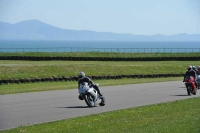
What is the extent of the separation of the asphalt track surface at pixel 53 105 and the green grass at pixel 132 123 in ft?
3.14

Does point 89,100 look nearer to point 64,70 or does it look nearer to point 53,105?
point 53,105

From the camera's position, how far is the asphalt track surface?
15797mm

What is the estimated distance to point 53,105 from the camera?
20.1m

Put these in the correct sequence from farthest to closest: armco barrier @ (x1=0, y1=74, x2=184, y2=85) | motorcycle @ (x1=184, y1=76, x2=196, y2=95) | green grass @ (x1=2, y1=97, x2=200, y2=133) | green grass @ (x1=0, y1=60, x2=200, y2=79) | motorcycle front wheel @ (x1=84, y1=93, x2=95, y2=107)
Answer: green grass @ (x1=0, y1=60, x2=200, y2=79) → armco barrier @ (x1=0, y1=74, x2=184, y2=85) → motorcycle @ (x1=184, y1=76, x2=196, y2=95) → motorcycle front wheel @ (x1=84, y1=93, x2=95, y2=107) → green grass @ (x1=2, y1=97, x2=200, y2=133)

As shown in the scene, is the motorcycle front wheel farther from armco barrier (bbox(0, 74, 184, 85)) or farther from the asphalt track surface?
armco barrier (bbox(0, 74, 184, 85))

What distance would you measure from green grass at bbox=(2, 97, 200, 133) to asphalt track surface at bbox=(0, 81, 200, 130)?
3.14 feet

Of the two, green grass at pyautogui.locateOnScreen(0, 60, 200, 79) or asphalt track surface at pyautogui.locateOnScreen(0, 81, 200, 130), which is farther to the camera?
green grass at pyautogui.locateOnScreen(0, 60, 200, 79)

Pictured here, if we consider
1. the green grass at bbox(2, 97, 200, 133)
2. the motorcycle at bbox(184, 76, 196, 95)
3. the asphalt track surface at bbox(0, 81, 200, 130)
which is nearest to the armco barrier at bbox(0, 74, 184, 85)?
the asphalt track surface at bbox(0, 81, 200, 130)

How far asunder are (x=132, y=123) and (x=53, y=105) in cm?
650

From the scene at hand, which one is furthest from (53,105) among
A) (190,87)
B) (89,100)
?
(190,87)

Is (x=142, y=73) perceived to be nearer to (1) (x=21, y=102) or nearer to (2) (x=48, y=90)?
(2) (x=48, y=90)

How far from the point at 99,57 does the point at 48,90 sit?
3733 cm

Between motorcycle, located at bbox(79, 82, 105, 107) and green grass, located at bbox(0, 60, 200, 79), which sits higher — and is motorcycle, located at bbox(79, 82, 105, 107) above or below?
above

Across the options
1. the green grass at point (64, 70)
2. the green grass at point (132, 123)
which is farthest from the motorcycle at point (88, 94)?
the green grass at point (64, 70)
